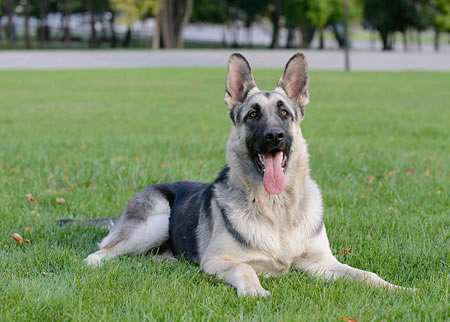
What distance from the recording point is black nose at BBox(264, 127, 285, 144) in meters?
→ 4.90

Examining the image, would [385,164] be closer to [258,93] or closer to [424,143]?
[424,143]

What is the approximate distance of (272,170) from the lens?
5125 millimetres

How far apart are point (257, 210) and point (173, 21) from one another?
2334 inches

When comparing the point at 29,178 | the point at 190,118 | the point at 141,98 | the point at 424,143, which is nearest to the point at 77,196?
the point at 29,178

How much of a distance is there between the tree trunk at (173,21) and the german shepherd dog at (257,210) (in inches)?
2114

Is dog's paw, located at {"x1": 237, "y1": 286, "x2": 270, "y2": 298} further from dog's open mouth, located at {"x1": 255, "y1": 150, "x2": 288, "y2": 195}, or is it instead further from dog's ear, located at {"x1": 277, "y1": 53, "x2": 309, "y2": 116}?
dog's ear, located at {"x1": 277, "y1": 53, "x2": 309, "y2": 116}

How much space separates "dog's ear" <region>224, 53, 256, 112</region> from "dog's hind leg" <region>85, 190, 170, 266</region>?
1247mm

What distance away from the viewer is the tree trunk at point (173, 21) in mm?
59031

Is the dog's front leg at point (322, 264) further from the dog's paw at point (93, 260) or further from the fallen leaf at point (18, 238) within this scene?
the fallen leaf at point (18, 238)

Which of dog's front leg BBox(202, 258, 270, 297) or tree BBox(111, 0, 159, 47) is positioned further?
tree BBox(111, 0, 159, 47)

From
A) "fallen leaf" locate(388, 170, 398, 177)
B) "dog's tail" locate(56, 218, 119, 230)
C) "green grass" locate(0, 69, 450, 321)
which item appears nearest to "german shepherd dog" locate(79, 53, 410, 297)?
"green grass" locate(0, 69, 450, 321)

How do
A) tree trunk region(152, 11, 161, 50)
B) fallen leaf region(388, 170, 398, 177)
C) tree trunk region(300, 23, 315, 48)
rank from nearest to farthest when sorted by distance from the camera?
fallen leaf region(388, 170, 398, 177) → tree trunk region(152, 11, 161, 50) → tree trunk region(300, 23, 315, 48)

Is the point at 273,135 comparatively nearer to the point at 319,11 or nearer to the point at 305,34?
the point at 319,11

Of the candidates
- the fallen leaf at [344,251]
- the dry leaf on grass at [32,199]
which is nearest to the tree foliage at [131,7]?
the dry leaf on grass at [32,199]
